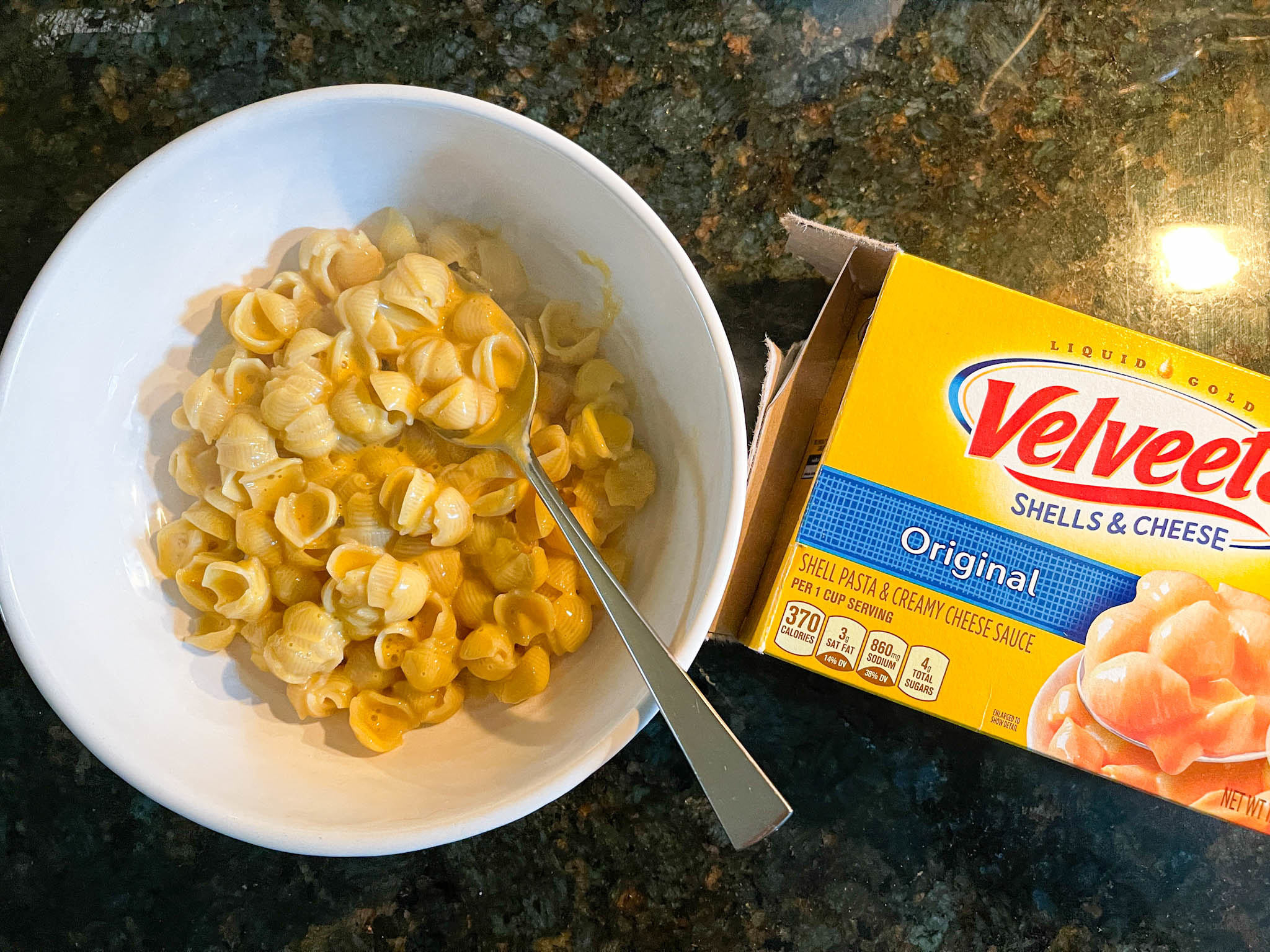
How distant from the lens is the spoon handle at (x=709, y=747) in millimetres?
775

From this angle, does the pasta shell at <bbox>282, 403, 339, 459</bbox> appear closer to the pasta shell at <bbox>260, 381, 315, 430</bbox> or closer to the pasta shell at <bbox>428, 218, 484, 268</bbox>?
the pasta shell at <bbox>260, 381, 315, 430</bbox>

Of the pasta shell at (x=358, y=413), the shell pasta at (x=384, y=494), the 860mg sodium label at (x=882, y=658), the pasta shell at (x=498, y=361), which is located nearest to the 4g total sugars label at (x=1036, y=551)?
the 860mg sodium label at (x=882, y=658)

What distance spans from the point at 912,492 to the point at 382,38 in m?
0.91

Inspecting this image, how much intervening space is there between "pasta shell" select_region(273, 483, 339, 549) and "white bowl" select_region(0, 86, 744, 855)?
0.18 m

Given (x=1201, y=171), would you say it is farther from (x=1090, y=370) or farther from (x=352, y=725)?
(x=352, y=725)

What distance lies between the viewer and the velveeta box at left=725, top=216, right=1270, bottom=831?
0.91m

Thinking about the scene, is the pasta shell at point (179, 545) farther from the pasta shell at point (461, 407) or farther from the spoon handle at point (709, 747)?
the spoon handle at point (709, 747)

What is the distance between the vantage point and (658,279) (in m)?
0.86

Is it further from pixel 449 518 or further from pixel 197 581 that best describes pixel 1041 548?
pixel 197 581

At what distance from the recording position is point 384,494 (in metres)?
0.90

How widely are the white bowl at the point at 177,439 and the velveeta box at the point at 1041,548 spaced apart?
0.57 ft

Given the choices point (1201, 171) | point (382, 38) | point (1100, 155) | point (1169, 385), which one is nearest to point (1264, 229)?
point (1201, 171)

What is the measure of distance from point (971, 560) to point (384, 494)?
65cm

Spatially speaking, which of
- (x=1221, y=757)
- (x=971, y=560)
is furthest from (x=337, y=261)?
(x=1221, y=757)
